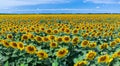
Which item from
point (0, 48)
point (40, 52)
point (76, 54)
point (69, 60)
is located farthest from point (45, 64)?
point (0, 48)

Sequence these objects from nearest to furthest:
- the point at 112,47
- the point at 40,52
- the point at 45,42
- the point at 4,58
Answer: the point at 40,52 < the point at 4,58 < the point at 112,47 < the point at 45,42

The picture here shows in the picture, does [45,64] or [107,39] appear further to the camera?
[107,39]

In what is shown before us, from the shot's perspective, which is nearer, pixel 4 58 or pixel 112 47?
pixel 4 58

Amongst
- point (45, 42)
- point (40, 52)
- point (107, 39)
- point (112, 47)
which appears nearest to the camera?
point (40, 52)

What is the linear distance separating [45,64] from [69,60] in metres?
0.72

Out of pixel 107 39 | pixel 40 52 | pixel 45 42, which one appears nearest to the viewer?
pixel 40 52

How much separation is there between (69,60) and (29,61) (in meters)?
0.88

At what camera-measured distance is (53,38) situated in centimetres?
700

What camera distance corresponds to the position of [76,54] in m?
6.50

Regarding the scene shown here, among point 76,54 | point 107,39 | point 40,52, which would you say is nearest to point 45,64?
point 40,52

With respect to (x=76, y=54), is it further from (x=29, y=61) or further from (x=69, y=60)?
(x=29, y=61)

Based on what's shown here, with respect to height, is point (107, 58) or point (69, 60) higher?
point (107, 58)

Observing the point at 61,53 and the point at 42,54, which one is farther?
the point at 61,53

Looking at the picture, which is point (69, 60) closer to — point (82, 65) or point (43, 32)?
point (82, 65)
